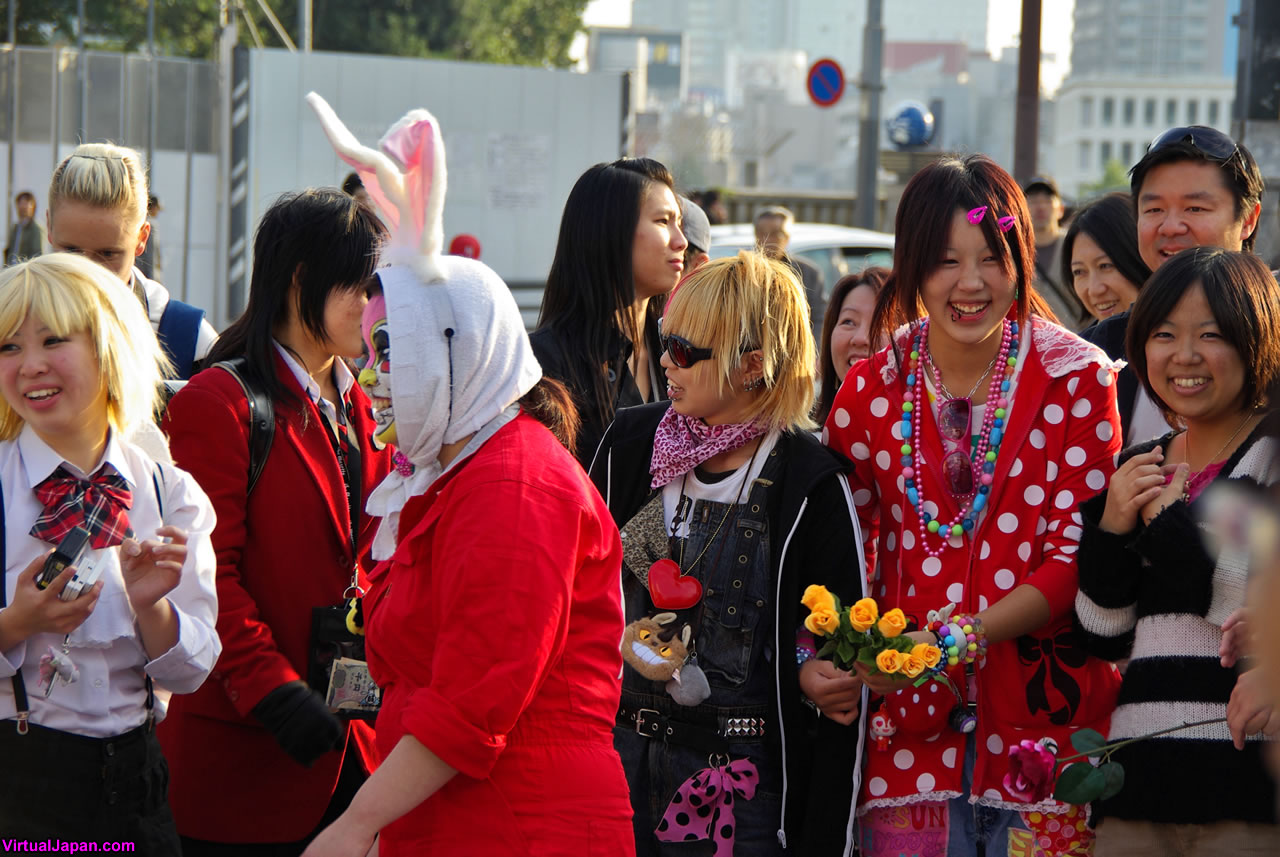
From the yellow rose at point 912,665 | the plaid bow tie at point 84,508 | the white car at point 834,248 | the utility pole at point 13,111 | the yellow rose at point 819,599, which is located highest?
the utility pole at point 13,111

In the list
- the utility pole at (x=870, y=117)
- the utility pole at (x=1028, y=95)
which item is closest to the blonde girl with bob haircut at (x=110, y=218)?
the utility pole at (x=1028, y=95)

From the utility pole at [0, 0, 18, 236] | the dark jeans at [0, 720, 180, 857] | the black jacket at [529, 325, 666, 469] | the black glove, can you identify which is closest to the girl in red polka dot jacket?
the black jacket at [529, 325, 666, 469]

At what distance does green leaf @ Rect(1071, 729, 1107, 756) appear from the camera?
2.80 m

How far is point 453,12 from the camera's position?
34.1 metres

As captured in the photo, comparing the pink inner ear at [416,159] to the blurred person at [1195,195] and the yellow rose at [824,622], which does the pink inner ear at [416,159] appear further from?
the blurred person at [1195,195]

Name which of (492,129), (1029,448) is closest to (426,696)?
(1029,448)

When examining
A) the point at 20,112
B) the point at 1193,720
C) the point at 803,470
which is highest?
the point at 20,112

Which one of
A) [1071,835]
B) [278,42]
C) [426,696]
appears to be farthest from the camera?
[278,42]

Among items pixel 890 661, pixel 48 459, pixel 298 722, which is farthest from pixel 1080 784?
pixel 48 459

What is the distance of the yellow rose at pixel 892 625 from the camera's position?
2.87 m

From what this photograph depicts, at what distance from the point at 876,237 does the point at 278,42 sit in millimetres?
24581

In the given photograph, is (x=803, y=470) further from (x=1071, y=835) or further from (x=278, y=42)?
Answer: (x=278, y=42)

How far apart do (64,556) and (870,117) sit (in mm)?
13812

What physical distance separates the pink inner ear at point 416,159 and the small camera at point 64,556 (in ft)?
3.13
